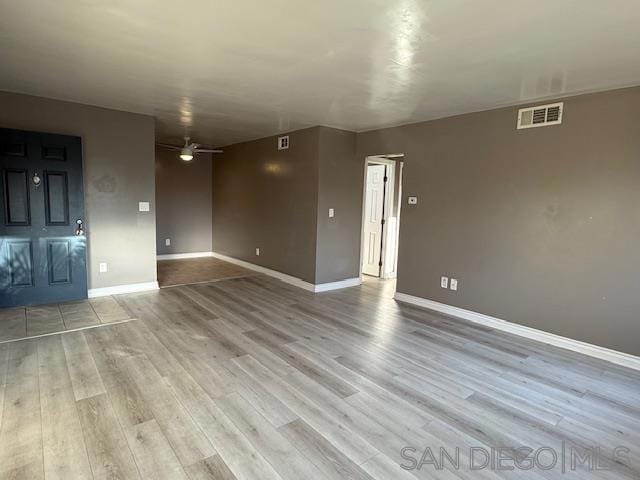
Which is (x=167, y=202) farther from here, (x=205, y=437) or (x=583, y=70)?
(x=583, y=70)

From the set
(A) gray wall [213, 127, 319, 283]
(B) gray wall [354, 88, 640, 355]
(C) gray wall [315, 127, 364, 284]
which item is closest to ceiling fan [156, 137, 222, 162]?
(A) gray wall [213, 127, 319, 283]

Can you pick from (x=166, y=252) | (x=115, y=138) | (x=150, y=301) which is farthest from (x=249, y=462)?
(x=166, y=252)

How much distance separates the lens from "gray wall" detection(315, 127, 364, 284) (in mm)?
5418

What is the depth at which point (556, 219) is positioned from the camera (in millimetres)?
3680

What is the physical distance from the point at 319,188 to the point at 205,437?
3.86 meters

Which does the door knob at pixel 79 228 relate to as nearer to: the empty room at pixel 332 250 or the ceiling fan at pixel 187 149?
the empty room at pixel 332 250

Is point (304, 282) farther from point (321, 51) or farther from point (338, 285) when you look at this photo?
point (321, 51)

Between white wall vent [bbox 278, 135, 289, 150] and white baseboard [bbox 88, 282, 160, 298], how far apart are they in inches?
116

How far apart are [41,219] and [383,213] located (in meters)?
5.06

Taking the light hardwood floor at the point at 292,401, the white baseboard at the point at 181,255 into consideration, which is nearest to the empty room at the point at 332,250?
the light hardwood floor at the point at 292,401

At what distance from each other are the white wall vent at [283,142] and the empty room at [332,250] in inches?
13.0

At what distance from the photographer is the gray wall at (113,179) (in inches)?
174

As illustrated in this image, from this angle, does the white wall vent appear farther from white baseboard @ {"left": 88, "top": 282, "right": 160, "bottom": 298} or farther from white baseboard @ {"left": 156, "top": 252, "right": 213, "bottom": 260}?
white baseboard @ {"left": 156, "top": 252, "right": 213, "bottom": 260}

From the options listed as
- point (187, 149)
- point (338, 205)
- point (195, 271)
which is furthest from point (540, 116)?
point (195, 271)
